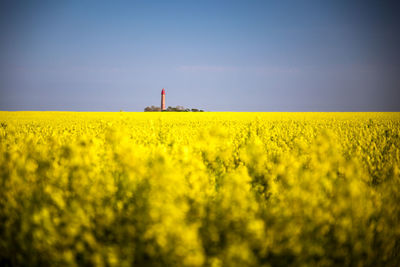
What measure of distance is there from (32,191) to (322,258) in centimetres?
251

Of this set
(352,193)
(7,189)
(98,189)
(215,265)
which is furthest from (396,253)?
(7,189)

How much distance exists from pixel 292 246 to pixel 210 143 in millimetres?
1511

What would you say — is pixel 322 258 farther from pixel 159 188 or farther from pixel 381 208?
pixel 159 188

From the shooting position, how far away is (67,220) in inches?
73.6

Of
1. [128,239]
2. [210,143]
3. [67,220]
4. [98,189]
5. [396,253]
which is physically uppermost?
[210,143]

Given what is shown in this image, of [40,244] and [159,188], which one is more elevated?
[159,188]

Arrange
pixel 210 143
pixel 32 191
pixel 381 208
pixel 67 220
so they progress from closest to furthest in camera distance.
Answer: pixel 67 220 < pixel 381 208 < pixel 32 191 < pixel 210 143

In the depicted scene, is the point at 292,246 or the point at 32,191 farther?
the point at 32,191

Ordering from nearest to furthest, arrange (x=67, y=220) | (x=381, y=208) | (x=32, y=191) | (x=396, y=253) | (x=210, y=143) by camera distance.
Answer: (x=67, y=220) → (x=396, y=253) → (x=381, y=208) → (x=32, y=191) → (x=210, y=143)

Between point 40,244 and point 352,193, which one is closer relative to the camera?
point 40,244

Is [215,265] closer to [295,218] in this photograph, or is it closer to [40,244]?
[295,218]

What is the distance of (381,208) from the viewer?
2.20m

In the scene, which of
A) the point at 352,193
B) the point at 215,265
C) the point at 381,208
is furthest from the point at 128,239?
the point at 381,208

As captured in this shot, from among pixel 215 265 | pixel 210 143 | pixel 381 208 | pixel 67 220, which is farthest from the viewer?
pixel 210 143
